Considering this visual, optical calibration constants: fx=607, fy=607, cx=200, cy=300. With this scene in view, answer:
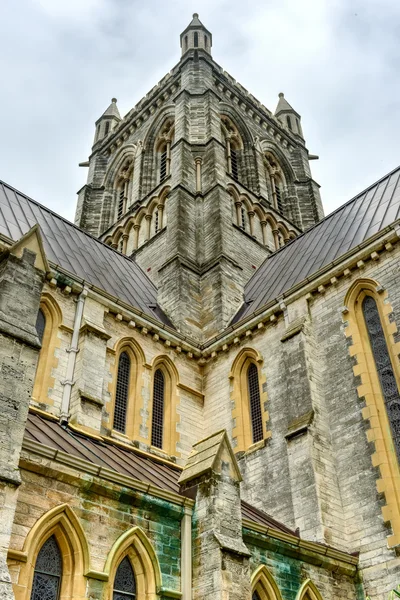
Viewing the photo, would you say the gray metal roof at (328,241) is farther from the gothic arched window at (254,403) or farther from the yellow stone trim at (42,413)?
the yellow stone trim at (42,413)

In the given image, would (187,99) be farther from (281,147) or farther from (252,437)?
(252,437)

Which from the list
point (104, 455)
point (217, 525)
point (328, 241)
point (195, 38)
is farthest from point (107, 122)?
point (217, 525)

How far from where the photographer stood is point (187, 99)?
3120 centimetres

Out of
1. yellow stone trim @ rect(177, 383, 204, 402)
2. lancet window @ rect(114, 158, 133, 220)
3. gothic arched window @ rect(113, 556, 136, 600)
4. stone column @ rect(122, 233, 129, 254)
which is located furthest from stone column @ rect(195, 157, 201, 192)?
gothic arched window @ rect(113, 556, 136, 600)

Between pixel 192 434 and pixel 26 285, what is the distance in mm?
9098

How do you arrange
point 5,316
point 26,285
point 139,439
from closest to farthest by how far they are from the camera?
point 5,316 → point 26,285 → point 139,439

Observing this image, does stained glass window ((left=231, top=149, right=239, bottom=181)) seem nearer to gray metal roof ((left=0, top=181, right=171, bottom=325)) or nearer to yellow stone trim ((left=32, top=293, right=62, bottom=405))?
gray metal roof ((left=0, top=181, right=171, bottom=325))

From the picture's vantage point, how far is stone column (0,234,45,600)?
8.27 meters

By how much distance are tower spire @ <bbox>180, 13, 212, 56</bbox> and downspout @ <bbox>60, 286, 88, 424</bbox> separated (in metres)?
23.2

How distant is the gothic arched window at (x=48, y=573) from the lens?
28.9ft

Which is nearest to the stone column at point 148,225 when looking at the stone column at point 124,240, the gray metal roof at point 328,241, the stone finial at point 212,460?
the stone column at point 124,240

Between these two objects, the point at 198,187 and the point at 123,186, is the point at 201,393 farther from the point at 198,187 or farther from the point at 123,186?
the point at 123,186

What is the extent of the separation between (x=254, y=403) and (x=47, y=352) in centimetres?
620

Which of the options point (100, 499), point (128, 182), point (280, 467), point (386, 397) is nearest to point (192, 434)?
point (280, 467)
